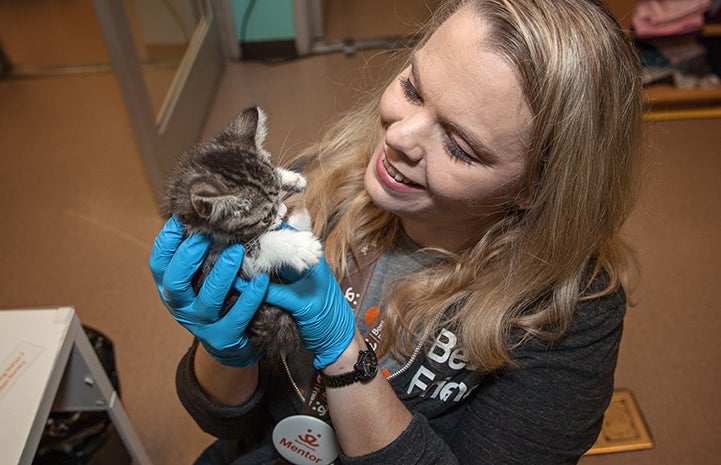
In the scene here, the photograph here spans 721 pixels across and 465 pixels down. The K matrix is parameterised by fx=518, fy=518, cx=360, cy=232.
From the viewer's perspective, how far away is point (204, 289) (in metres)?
1.01

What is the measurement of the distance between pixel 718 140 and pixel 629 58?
2686mm

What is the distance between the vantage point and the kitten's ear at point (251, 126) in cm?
111

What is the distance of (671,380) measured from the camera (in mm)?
2146

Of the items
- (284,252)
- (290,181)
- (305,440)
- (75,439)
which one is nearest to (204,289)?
(284,252)

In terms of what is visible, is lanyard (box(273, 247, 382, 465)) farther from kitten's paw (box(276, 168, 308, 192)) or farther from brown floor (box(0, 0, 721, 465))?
brown floor (box(0, 0, 721, 465))

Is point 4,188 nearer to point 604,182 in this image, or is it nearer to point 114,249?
point 114,249

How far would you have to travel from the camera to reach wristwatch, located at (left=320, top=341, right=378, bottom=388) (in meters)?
1.03

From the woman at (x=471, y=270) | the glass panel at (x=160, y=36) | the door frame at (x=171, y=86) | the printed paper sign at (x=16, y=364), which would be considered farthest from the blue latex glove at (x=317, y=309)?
the glass panel at (x=160, y=36)

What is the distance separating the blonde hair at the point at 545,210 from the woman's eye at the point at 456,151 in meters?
0.11

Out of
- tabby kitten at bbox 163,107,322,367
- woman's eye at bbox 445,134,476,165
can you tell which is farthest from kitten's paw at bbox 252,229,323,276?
woman's eye at bbox 445,134,476,165

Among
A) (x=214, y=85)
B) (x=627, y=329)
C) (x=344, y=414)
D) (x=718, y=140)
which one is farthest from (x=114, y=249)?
(x=718, y=140)

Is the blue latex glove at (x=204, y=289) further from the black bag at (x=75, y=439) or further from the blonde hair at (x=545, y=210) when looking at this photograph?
the black bag at (x=75, y=439)

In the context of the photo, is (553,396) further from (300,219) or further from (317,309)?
(300,219)

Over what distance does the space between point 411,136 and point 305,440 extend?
0.70 metres
